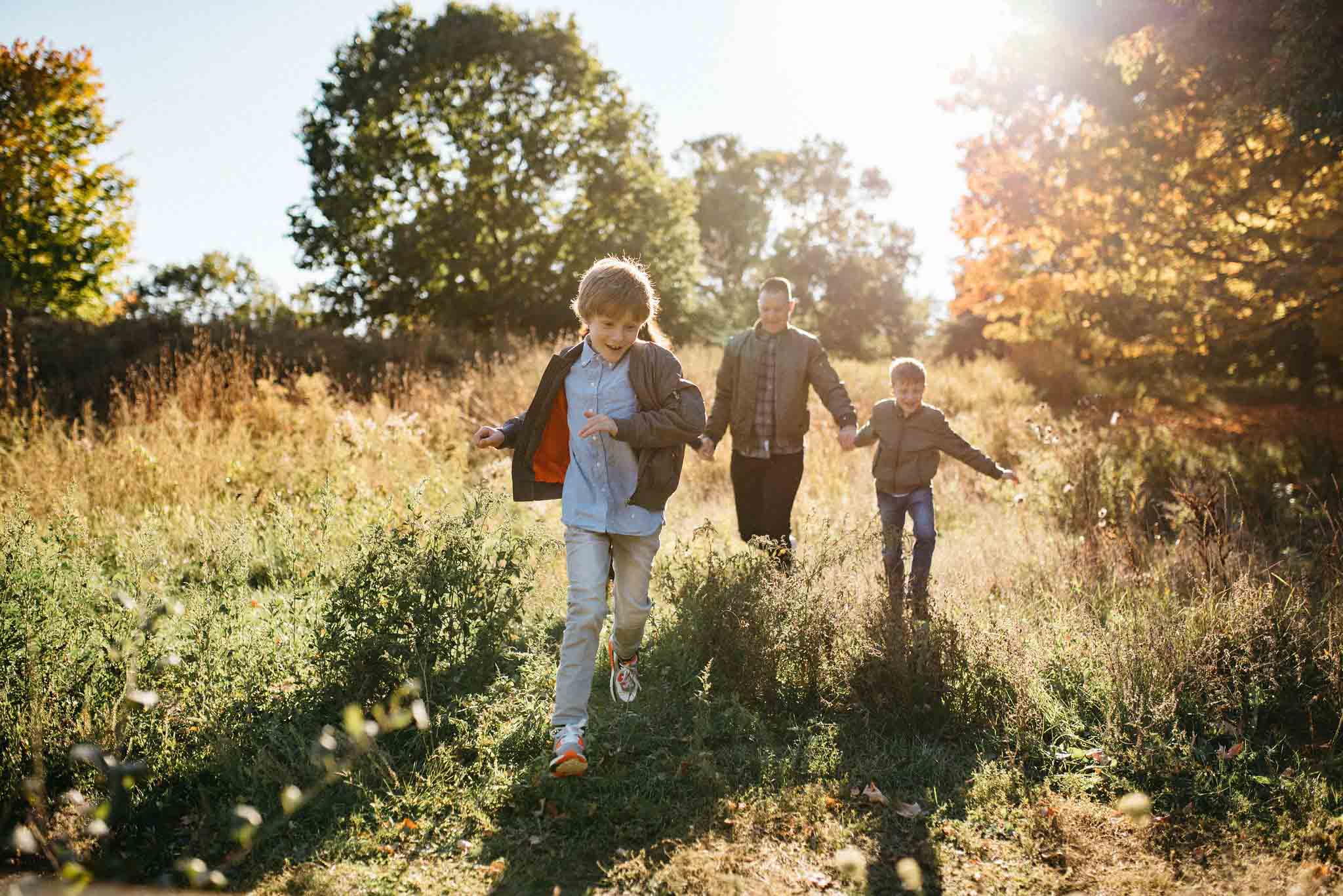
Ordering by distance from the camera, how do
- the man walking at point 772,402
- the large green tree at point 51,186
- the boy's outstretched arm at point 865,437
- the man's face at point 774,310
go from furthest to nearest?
the large green tree at point 51,186
the man walking at point 772,402
the man's face at point 774,310
the boy's outstretched arm at point 865,437

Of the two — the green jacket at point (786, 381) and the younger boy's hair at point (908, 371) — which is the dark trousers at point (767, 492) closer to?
the green jacket at point (786, 381)

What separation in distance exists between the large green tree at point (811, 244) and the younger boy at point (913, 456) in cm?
2421

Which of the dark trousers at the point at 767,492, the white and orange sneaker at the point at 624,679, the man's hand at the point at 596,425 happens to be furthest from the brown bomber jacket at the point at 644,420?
the dark trousers at the point at 767,492

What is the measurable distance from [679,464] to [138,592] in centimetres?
275

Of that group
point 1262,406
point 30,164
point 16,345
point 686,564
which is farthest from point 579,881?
point 30,164

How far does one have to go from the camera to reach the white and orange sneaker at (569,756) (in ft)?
10.4

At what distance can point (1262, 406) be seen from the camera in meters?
14.5

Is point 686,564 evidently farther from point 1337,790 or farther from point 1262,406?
point 1262,406

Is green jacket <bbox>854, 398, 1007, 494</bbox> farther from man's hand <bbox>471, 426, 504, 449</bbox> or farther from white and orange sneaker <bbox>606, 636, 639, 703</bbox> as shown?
man's hand <bbox>471, 426, 504, 449</bbox>

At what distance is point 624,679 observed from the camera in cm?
392

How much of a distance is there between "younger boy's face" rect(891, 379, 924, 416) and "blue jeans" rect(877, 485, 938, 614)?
0.50 meters

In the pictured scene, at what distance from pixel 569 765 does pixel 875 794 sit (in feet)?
3.96

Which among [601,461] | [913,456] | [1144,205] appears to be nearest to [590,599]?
[601,461]

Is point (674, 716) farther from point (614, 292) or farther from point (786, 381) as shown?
point (786, 381)
